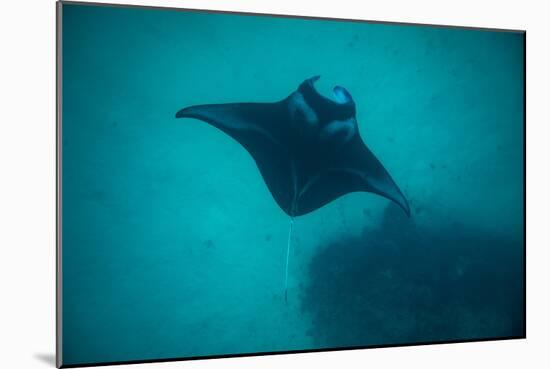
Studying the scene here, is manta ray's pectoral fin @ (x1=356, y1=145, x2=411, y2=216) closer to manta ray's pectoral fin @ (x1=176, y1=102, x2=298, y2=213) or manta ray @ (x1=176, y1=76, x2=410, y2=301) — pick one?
manta ray @ (x1=176, y1=76, x2=410, y2=301)

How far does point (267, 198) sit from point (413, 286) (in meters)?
1.09

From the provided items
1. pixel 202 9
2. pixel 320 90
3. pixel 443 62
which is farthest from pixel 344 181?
pixel 202 9

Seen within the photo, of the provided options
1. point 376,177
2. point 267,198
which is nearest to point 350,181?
point 376,177

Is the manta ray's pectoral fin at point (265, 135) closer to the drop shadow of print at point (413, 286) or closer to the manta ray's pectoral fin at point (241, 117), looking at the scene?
the manta ray's pectoral fin at point (241, 117)

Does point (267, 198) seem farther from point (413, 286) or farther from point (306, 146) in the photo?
point (413, 286)

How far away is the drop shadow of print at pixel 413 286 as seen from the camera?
4176 millimetres

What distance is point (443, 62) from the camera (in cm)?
434

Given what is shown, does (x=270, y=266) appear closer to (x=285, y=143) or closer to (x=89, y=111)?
(x=285, y=143)

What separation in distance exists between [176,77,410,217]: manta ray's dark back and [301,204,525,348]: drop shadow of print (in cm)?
29

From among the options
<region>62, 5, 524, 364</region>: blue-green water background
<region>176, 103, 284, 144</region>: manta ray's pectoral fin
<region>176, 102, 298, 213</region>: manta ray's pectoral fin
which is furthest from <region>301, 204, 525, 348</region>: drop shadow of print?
<region>176, 103, 284, 144</region>: manta ray's pectoral fin

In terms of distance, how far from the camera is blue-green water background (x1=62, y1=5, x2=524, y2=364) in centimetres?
386

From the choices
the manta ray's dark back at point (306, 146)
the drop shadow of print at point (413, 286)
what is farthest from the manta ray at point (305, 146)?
the drop shadow of print at point (413, 286)

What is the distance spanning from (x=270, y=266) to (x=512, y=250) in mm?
1631

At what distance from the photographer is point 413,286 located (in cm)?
430
